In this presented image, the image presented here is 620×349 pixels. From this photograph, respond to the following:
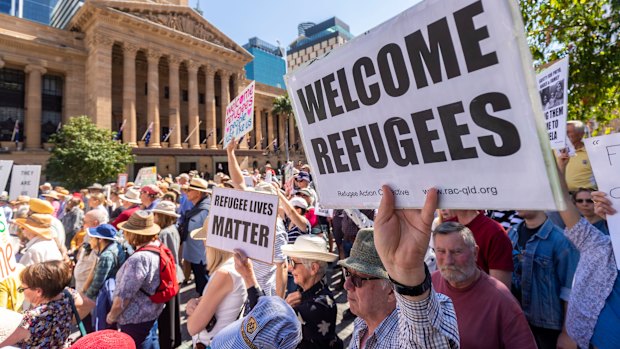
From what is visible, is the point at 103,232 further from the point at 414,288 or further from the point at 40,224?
the point at 414,288

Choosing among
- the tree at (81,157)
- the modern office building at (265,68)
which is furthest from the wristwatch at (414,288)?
the modern office building at (265,68)

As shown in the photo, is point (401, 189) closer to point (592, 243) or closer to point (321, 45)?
point (592, 243)

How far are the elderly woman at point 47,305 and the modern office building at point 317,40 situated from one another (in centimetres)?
10417

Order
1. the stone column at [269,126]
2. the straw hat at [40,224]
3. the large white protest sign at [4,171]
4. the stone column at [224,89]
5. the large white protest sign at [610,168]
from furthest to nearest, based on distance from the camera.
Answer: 1. the stone column at [269,126]
2. the stone column at [224,89]
3. the large white protest sign at [4,171]
4. the straw hat at [40,224]
5. the large white protest sign at [610,168]

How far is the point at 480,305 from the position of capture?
2.15 m

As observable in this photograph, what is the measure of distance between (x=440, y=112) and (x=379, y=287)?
108 centimetres

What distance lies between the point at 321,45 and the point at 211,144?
78.0 meters

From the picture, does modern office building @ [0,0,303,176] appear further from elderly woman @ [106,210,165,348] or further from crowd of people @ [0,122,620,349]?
crowd of people @ [0,122,620,349]

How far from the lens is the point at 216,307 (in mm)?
2725

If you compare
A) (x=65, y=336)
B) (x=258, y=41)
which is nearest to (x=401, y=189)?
(x=65, y=336)

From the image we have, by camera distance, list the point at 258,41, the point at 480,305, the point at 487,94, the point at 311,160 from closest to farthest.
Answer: the point at 487,94, the point at 311,160, the point at 480,305, the point at 258,41

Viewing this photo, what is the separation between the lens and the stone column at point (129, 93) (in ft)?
97.7

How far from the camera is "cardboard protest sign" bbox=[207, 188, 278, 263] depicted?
8.46ft

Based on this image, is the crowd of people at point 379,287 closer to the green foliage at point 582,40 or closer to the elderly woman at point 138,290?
the elderly woman at point 138,290
